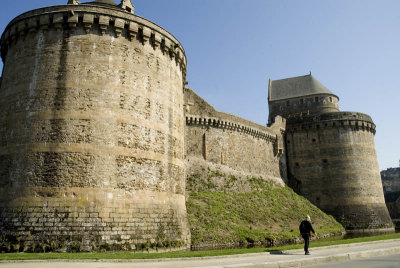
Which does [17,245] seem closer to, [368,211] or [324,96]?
[368,211]

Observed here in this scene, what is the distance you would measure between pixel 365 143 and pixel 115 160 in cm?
3022

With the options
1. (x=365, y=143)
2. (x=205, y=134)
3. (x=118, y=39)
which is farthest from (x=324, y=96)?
(x=118, y=39)

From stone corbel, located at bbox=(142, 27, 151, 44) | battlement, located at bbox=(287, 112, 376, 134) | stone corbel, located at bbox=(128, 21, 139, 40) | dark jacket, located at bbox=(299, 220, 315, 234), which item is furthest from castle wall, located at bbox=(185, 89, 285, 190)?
dark jacket, located at bbox=(299, 220, 315, 234)

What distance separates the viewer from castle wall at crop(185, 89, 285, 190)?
82.2ft

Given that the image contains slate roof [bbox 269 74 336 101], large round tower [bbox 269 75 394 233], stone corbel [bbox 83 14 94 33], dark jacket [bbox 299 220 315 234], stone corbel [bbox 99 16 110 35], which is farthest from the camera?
slate roof [bbox 269 74 336 101]

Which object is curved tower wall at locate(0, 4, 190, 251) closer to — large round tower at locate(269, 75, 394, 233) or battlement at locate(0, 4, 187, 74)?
battlement at locate(0, 4, 187, 74)

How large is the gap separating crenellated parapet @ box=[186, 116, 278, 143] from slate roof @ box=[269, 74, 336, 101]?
11.4 m

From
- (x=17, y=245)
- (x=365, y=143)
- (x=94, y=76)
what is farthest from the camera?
(x=365, y=143)

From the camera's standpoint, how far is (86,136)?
13.1 meters

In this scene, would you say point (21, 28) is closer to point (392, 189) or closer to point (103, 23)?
point (103, 23)

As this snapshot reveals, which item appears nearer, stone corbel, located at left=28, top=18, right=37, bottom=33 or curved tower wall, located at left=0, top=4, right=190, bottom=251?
curved tower wall, located at left=0, top=4, right=190, bottom=251

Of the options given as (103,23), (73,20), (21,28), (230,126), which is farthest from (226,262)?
(230,126)

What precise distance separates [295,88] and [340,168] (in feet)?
45.0

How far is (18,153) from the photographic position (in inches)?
518
